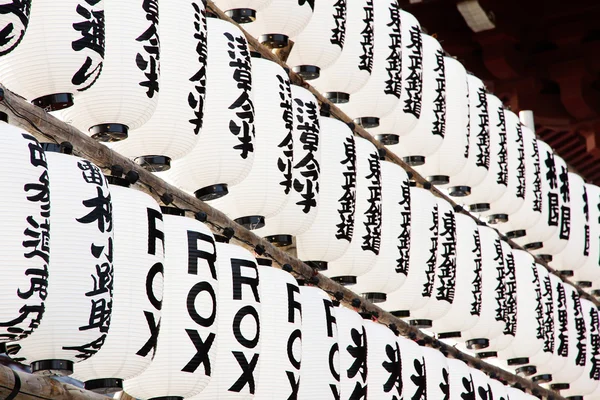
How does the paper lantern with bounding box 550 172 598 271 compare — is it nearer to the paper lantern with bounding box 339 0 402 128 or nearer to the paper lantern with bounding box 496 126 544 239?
the paper lantern with bounding box 496 126 544 239

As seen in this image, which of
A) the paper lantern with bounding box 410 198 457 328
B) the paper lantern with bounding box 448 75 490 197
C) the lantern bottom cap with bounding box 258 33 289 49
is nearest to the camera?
the lantern bottom cap with bounding box 258 33 289 49

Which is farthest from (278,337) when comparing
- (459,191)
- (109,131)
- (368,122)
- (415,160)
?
(459,191)

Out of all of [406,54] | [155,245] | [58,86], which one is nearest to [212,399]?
[155,245]

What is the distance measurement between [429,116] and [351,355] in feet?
6.54

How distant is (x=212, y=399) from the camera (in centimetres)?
405

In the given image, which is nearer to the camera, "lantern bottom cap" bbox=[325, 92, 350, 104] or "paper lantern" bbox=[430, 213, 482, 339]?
"lantern bottom cap" bbox=[325, 92, 350, 104]

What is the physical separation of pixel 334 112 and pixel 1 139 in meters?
3.38

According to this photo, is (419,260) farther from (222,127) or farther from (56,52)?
(56,52)

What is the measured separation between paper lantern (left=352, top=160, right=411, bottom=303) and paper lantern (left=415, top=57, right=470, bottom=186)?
748 mm

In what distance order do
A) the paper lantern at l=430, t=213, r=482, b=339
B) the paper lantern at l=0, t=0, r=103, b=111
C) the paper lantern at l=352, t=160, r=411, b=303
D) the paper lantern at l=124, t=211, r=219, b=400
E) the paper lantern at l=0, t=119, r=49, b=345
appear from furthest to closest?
the paper lantern at l=430, t=213, r=482, b=339 < the paper lantern at l=352, t=160, r=411, b=303 < the paper lantern at l=124, t=211, r=219, b=400 < the paper lantern at l=0, t=0, r=103, b=111 < the paper lantern at l=0, t=119, r=49, b=345

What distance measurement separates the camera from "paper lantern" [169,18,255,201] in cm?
427

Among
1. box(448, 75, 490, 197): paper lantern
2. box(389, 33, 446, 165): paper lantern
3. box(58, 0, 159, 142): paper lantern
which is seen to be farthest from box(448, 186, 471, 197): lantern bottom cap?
box(58, 0, 159, 142): paper lantern

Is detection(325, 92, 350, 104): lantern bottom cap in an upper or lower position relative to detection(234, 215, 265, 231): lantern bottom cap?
upper

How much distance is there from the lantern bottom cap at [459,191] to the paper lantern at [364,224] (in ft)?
4.83
